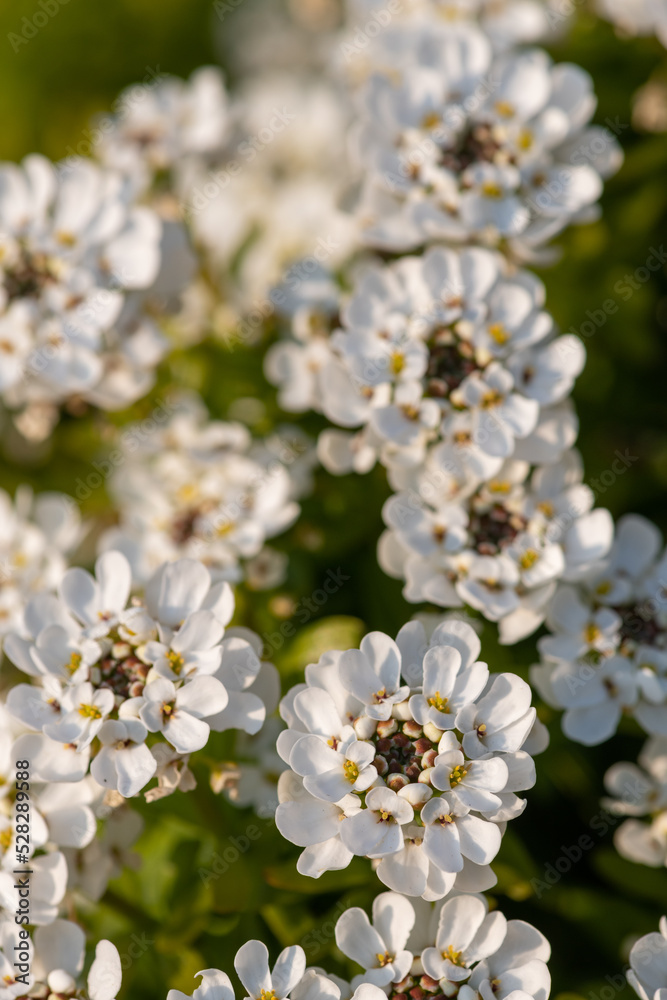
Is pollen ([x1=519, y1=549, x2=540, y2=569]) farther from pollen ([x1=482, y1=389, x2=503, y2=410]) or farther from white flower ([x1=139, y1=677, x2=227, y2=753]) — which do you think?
white flower ([x1=139, y1=677, x2=227, y2=753])

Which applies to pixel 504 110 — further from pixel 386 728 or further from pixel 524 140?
pixel 386 728

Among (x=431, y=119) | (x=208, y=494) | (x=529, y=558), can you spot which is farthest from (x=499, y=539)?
(x=431, y=119)

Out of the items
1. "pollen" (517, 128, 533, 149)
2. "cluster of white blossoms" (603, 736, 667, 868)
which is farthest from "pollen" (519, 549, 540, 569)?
"pollen" (517, 128, 533, 149)

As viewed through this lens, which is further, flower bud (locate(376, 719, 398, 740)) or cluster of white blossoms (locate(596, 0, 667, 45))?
cluster of white blossoms (locate(596, 0, 667, 45))

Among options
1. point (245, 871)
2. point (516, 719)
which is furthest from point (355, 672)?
point (245, 871)

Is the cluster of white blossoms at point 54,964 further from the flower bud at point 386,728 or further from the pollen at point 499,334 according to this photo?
the pollen at point 499,334
